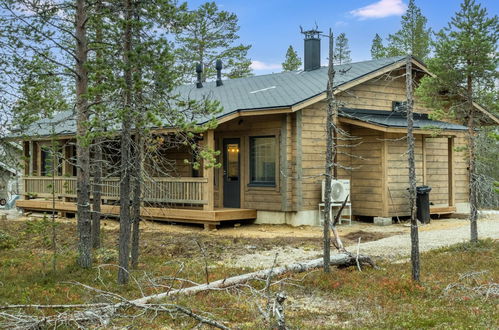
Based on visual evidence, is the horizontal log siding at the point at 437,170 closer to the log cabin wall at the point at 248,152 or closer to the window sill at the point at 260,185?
the log cabin wall at the point at 248,152

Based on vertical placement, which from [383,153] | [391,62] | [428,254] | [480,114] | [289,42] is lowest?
[428,254]

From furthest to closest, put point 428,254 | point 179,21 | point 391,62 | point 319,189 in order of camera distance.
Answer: point 391,62 → point 319,189 → point 428,254 → point 179,21

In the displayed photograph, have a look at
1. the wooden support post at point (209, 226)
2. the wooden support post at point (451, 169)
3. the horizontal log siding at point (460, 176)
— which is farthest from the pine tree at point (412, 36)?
the wooden support post at point (209, 226)

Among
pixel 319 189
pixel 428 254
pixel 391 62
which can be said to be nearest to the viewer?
pixel 428 254

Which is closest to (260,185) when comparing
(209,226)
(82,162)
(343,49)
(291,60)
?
(209,226)

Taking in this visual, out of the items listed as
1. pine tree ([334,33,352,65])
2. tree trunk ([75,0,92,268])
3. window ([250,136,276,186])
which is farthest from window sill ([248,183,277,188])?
pine tree ([334,33,352,65])

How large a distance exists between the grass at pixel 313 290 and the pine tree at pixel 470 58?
6.77ft

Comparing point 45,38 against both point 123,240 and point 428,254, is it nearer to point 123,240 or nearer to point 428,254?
point 123,240

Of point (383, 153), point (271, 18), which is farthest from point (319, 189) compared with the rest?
point (271, 18)

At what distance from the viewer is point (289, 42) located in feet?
151

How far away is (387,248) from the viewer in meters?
11.9

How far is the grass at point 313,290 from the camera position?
20.7ft

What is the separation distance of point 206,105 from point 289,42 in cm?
3860

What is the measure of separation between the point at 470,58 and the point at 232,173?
324 inches
